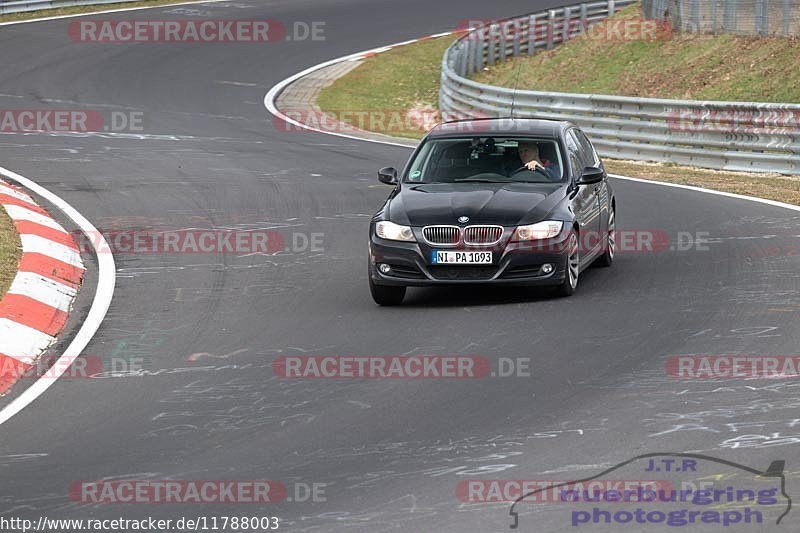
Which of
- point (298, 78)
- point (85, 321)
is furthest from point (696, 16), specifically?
point (85, 321)

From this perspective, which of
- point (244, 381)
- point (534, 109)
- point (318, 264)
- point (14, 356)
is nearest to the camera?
point (244, 381)

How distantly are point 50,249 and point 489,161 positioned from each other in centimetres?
447

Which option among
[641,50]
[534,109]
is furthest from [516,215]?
[641,50]

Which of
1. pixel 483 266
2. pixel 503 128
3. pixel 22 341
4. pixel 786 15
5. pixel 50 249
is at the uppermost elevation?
pixel 503 128

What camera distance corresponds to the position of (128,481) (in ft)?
24.1

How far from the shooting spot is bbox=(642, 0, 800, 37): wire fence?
29812 millimetres

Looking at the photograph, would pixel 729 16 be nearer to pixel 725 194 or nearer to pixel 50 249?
pixel 725 194

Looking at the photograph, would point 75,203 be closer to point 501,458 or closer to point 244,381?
point 244,381

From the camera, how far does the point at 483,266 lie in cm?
1180

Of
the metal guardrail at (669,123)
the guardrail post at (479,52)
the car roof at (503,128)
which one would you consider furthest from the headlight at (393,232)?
the guardrail post at (479,52)

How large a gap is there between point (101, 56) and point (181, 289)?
26.0 m

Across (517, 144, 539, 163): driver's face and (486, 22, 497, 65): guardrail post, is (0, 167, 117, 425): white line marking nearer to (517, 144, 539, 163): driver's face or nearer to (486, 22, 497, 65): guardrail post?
(517, 144, 539, 163): driver's face

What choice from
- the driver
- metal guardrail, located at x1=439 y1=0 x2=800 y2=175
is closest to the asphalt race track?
the driver

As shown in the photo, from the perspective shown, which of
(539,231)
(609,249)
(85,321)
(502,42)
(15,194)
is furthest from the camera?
(502,42)
